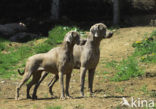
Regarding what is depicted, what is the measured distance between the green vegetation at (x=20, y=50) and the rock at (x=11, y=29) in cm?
87

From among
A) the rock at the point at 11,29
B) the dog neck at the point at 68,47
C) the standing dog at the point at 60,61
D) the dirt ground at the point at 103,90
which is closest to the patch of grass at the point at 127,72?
the dirt ground at the point at 103,90

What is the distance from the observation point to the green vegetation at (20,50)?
12973mm

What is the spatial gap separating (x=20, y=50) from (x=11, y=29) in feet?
9.11

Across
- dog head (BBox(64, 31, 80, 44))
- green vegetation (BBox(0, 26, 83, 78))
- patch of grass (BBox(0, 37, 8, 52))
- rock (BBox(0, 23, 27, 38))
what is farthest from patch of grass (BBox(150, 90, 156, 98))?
rock (BBox(0, 23, 27, 38))

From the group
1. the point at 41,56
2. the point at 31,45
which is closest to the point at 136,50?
the point at 31,45

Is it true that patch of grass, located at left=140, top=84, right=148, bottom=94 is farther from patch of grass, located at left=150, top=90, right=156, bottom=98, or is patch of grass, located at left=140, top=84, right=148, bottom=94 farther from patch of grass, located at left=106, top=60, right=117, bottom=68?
patch of grass, located at left=106, top=60, right=117, bottom=68

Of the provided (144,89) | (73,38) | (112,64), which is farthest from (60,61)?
(112,64)

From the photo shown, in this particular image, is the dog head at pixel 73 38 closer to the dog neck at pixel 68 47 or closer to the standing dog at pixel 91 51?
the dog neck at pixel 68 47

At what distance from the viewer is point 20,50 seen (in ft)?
48.0

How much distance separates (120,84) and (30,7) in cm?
1097

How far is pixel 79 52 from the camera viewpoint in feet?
29.2

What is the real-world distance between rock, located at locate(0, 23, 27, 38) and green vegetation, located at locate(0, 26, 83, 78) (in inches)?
34.1

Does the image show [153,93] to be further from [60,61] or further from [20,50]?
[20,50]

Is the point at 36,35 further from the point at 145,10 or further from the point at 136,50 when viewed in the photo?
the point at 145,10
